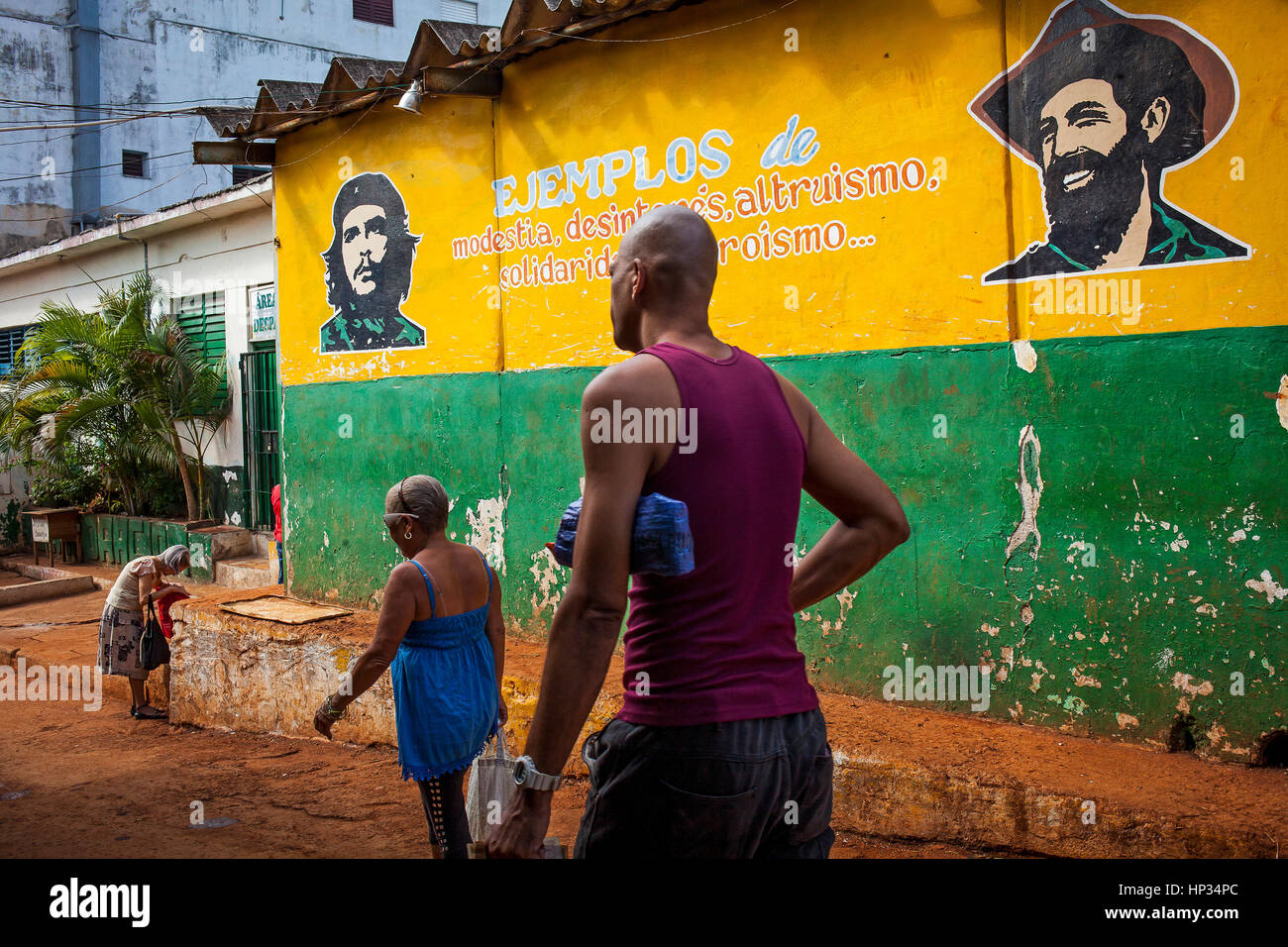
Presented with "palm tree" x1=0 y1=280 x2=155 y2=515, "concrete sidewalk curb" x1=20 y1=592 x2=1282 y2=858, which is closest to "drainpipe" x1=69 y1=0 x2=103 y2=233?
"palm tree" x1=0 y1=280 x2=155 y2=515

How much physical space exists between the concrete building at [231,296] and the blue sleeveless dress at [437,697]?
8377 millimetres

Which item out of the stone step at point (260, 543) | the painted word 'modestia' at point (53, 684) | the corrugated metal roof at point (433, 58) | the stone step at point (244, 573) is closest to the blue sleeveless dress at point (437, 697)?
the corrugated metal roof at point (433, 58)

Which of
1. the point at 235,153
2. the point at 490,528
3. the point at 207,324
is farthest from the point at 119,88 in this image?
the point at 490,528

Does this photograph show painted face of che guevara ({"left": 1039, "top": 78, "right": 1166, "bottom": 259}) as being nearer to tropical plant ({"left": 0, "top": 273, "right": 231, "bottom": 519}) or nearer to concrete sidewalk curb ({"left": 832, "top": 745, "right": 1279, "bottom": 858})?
concrete sidewalk curb ({"left": 832, "top": 745, "right": 1279, "bottom": 858})

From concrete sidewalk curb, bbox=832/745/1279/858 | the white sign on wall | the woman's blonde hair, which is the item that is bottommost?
concrete sidewalk curb, bbox=832/745/1279/858

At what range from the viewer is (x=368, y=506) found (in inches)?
310

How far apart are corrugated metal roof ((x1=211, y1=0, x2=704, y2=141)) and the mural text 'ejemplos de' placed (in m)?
0.69

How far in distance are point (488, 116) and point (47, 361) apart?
30.9 ft

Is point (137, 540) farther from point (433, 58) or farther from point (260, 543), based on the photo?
point (433, 58)

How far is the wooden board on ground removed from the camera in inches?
296

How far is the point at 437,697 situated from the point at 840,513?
221 cm

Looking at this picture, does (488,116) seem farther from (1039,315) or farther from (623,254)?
(623,254)
